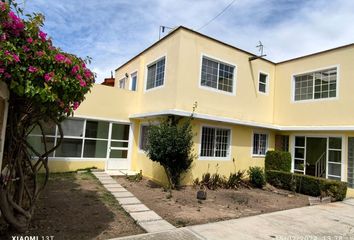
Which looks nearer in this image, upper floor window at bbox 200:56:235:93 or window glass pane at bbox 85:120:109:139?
upper floor window at bbox 200:56:235:93

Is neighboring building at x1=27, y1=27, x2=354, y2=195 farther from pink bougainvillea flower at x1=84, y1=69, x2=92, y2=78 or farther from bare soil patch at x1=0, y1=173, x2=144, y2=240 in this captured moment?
pink bougainvillea flower at x1=84, y1=69, x2=92, y2=78

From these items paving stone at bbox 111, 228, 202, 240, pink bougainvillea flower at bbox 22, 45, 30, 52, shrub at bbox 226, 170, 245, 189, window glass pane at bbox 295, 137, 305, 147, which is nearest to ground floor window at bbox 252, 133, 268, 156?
window glass pane at bbox 295, 137, 305, 147

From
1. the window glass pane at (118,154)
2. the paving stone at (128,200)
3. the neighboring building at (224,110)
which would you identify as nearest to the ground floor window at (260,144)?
the neighboring building at (224,110)

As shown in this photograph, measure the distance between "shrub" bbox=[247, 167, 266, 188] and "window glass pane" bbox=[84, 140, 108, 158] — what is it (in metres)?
8.10

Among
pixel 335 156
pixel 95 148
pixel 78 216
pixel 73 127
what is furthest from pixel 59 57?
pixel 335 156

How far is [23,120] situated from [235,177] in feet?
34.1

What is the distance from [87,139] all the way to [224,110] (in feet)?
24.4

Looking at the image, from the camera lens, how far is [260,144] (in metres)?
15.6

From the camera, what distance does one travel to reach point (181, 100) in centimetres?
1196

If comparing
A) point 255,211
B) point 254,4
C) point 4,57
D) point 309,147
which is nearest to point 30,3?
point 4,57

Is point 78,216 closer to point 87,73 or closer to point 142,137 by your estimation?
point 87,73

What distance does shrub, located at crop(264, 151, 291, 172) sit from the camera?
14.4 meters

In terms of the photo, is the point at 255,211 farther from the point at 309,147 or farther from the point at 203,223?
the point at 309,147

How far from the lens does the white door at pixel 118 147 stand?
1457cm
